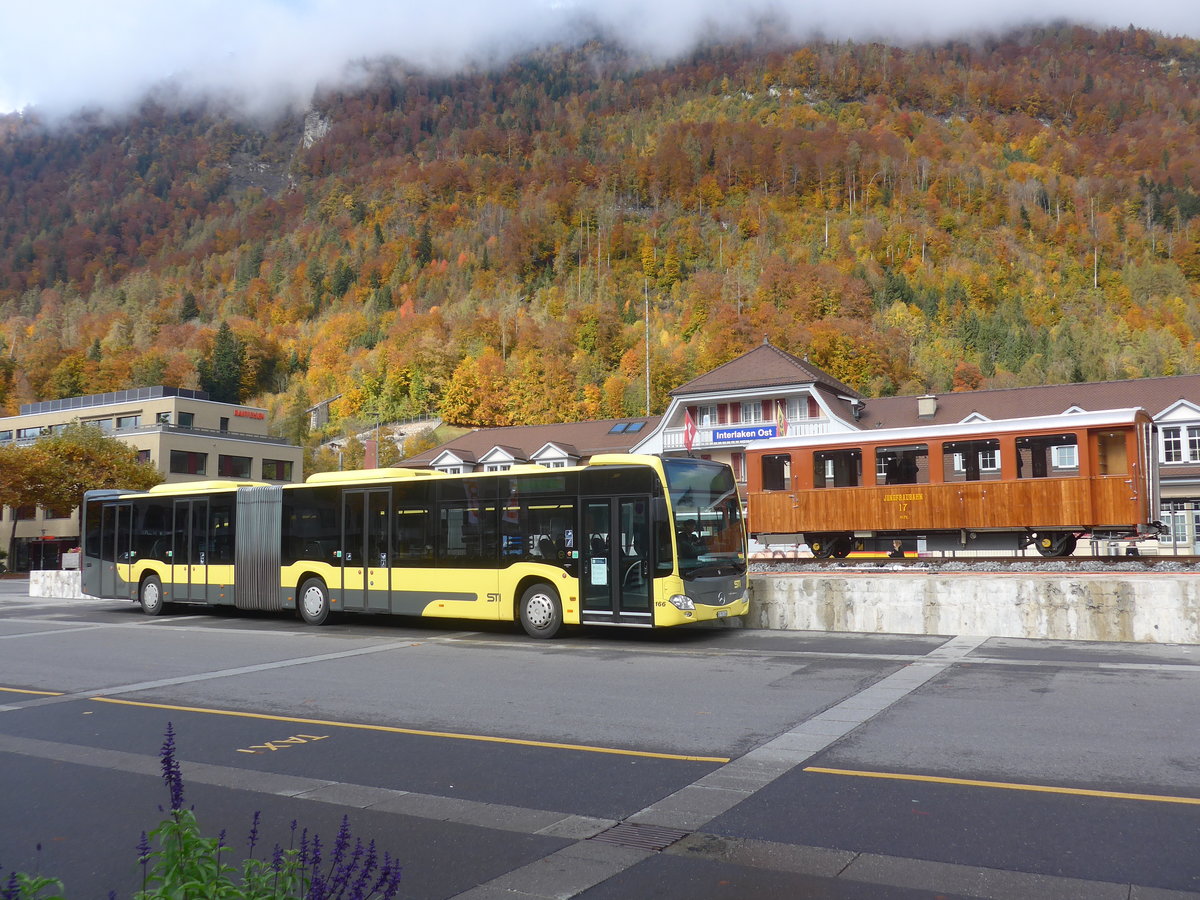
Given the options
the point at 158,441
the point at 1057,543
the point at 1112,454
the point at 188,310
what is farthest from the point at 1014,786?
the point at 188,310

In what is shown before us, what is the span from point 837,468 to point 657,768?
747 inches

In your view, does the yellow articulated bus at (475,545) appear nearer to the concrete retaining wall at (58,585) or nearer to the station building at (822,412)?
the concrete retaining wall at (58,585)

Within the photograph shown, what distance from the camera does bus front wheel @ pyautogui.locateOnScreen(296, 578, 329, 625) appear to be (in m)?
18.4

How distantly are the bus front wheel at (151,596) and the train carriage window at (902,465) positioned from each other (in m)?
17.3

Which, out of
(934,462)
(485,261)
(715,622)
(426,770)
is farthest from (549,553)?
(485,261)

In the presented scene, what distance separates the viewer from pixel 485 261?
152 m

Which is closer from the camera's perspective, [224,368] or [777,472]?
[777,472]

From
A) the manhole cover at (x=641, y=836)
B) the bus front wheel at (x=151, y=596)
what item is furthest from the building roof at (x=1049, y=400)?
the manhole cover at (x=641, y=836)

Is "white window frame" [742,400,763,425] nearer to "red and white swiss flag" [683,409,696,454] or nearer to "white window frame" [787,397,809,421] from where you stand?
"white window frame" [787,397,809,421]

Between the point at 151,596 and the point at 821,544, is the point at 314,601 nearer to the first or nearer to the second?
the point at 151,596

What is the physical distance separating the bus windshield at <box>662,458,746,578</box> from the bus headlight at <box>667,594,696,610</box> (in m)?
0.33

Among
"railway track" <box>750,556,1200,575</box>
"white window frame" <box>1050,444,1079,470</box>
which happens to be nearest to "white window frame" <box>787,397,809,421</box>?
"railway track" <box>750,556,1200,575</box>

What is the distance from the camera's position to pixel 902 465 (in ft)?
78.2

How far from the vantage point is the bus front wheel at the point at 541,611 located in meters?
15.2
